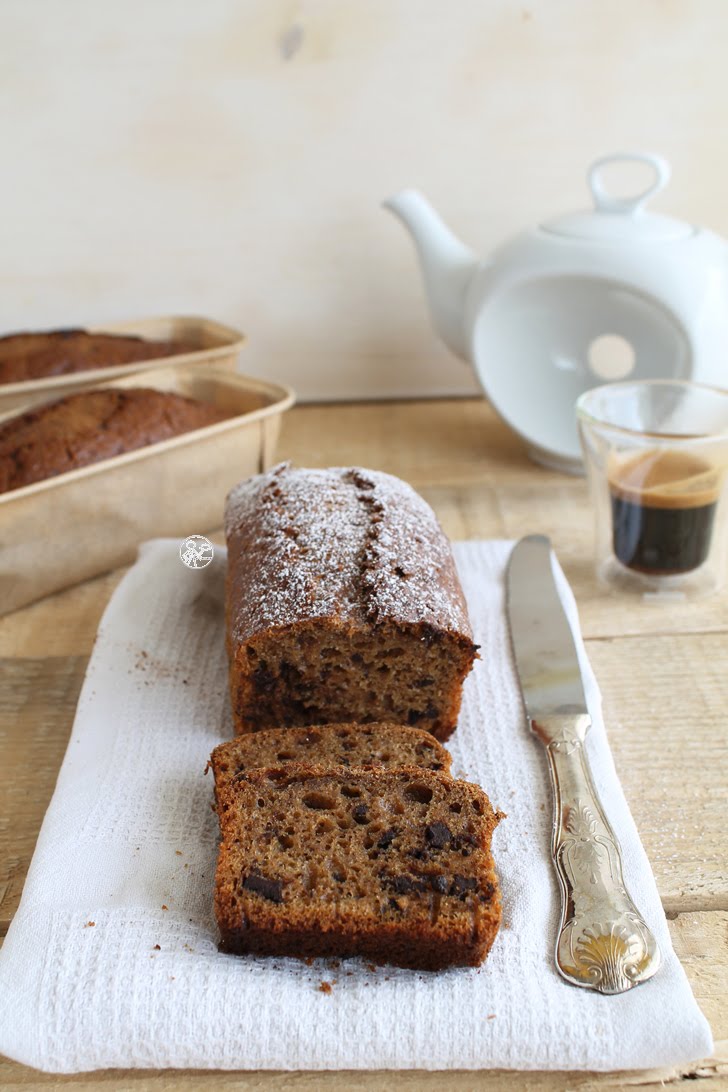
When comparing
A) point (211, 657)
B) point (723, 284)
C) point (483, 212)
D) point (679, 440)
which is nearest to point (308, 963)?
point (211, 657)

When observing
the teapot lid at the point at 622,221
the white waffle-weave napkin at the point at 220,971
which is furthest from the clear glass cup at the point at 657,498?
the white waffle-weave napkin at the point at 220,971

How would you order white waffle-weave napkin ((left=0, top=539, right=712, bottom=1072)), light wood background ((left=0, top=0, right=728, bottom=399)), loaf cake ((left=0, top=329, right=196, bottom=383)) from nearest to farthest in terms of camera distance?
1. white waffle-weave napkin ((left=0, top=539, right=712, bottom=1072))
2. loaf cake ((left=0, top=329, right=196, bottom=383))
3. light wood background ((left=0, top=0, right=728, bottom=399))

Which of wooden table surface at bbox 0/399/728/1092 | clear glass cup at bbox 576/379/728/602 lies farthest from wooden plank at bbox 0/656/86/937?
clear glass cup at bbox 576/379/728/602

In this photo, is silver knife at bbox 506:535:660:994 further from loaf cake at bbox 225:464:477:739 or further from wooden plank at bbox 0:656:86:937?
wooden plank at bbox 0:656:86:937

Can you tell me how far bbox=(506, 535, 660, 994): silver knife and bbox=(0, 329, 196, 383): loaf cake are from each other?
0.90 meters

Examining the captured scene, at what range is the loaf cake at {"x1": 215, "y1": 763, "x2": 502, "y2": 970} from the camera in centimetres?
86

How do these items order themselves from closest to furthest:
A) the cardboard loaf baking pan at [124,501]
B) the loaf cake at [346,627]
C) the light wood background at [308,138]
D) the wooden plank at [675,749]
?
the wooden plank at [675,749] → the loaf cake at [346,627] → the cardboard loaf baking pan at [124,501] → the light wood background at [308,138]

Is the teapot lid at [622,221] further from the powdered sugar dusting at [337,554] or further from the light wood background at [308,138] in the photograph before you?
the powdered sugar dusting at [337,554]

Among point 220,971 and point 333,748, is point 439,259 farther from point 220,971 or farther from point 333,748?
point 220,971

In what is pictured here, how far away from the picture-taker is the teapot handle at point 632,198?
1.71 m

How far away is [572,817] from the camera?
102cm

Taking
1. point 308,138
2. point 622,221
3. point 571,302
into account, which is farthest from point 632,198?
point 308,138

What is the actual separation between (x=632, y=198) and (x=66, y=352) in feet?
3.48

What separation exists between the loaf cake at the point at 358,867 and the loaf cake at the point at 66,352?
1.12m
